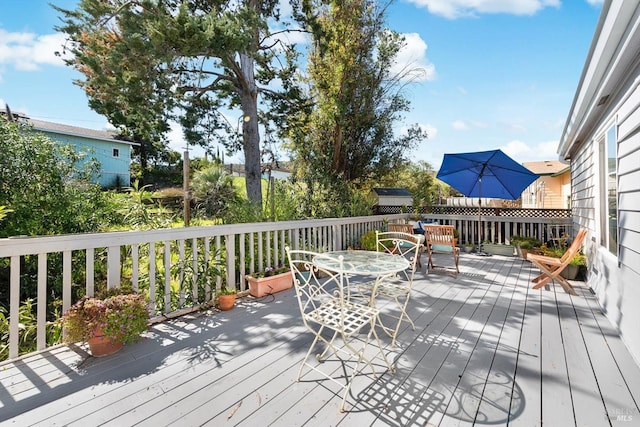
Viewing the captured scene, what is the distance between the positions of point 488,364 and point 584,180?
436 cm

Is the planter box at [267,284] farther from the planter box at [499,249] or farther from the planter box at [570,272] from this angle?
the planter box at [499,249]

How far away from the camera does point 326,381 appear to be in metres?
1.83

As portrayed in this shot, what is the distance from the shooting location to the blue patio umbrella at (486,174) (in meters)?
5.77

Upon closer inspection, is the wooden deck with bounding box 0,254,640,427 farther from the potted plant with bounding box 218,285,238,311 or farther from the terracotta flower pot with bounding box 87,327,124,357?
the potted plant with bounding box 218,285,238,311

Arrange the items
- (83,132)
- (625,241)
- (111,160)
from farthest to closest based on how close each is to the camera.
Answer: (111,160) < (83,132) < (625,241)

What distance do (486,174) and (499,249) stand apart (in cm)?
177

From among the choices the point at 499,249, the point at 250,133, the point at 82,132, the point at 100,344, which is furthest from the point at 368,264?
the point at 82,132

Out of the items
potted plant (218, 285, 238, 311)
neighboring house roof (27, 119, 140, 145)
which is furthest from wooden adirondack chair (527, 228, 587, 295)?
neighboring house roof (27, 119, 140, 145)

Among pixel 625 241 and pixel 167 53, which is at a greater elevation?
pixel 167 53

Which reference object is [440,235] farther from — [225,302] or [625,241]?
[225,302]

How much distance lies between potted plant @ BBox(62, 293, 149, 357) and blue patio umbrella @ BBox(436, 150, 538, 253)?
6.00m

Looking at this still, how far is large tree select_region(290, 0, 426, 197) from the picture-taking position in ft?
22.4

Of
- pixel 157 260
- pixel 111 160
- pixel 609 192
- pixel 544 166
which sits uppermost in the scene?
pixel 111 160

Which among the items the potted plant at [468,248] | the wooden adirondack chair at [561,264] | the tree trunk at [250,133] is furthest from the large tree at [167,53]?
the potted plant at [468,248]
